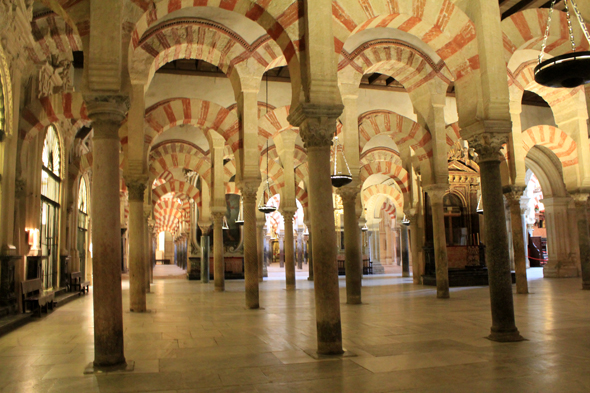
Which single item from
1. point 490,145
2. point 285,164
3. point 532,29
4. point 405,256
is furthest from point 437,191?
point 405,256

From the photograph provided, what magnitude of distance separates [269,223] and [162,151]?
2002 centimetres

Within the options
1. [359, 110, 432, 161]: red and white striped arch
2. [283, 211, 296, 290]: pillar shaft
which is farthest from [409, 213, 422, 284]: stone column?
[359, 110, 432, 161]: red and white striped arch

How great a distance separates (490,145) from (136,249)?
224 inches

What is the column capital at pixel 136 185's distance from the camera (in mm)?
8172

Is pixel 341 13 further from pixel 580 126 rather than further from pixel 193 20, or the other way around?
pixel 580 126

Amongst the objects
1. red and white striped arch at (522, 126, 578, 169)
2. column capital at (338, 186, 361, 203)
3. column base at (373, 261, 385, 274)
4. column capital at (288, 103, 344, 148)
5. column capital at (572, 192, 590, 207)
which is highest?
red and white striped arch at (522, 126, 578, 169)

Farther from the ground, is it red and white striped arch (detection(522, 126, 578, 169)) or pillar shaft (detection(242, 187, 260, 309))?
red and white striped arch (detection(522, 126, 578, 169))

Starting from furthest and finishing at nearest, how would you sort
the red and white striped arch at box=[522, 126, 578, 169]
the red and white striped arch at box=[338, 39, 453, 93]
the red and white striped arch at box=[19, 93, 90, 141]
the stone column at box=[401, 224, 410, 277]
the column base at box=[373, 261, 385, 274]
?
the column base at box=[373, 261, 385, 274] < the stone column at box=[401, 224, 410, 277] < the red and white striped arch at box=[522, 126, 578, 169] < the red and white striped arch at box=[338, 39, 453, 93] < the red and white striped arch at box=[19, 93, 90, 141]

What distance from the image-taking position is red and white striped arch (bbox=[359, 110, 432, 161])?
404 inches

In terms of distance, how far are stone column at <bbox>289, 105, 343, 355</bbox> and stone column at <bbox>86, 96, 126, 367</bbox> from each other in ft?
6.02

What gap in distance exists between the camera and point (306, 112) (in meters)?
4.86

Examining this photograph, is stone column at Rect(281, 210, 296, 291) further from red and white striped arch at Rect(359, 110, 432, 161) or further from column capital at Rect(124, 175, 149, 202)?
column capital at Rect(124, 175, 149, 202)

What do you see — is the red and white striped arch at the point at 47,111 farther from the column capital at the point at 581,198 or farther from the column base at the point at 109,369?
the column capital at the point at 581,198

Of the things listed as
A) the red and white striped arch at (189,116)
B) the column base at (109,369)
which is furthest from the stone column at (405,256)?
the column base at (109,369)
